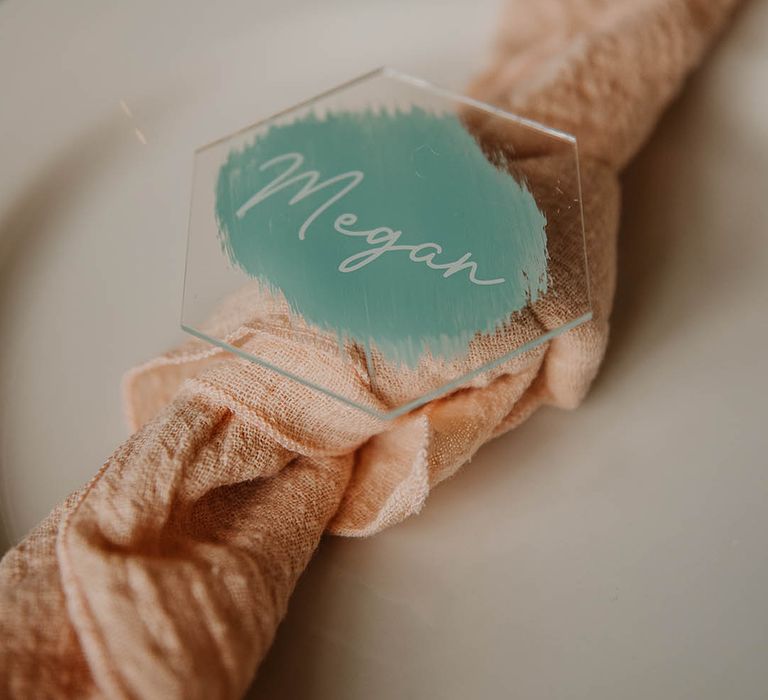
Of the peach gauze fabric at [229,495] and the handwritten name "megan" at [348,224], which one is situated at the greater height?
the handwritten name "megan" at [348,224]

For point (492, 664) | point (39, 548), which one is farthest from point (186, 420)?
point (492, 664)

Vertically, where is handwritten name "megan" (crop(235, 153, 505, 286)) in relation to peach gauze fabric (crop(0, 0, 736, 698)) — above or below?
above

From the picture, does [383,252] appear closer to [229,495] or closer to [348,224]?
[348,224]

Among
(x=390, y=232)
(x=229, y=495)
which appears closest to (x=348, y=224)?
(x=390, y=232)

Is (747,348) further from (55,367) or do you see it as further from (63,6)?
(63,6)
